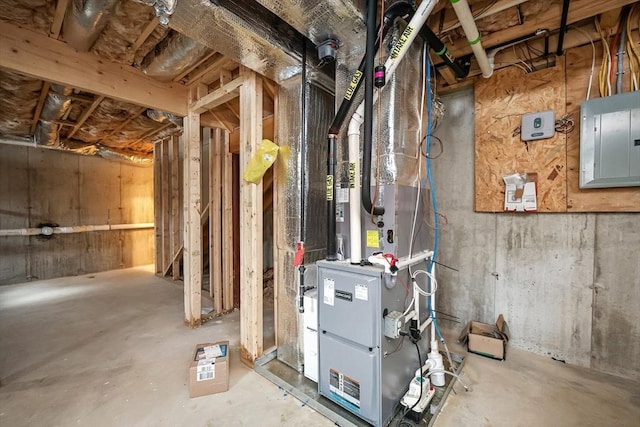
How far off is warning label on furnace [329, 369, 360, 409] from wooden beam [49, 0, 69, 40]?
293 cm

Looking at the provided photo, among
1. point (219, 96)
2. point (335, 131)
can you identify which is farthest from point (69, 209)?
point (335, 131)

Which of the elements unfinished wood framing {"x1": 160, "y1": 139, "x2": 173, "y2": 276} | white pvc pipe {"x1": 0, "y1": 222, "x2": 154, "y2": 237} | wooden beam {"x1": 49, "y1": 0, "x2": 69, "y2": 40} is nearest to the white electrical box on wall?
wooden beam {"x1": 49, "y1": 0, "x2": 69, "y2": 40}

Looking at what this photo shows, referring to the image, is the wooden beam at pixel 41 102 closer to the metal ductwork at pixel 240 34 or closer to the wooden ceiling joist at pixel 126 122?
the wooden ceiling joist at pixel 126 122

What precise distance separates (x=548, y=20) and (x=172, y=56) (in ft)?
9.06

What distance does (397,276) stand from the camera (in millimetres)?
1479

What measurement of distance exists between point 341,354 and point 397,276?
1.85 feet

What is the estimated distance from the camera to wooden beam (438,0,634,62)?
1.60 metres

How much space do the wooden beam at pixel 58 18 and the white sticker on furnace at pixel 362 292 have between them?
2.60 m

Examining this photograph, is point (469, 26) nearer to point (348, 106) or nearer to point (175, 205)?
point (348, 106)

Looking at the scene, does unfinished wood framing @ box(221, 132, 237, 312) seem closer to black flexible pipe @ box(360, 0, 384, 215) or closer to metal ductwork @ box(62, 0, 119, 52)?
metal ductwork @ box(62, 0, 119, 52)

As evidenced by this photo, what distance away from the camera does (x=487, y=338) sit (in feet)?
→ 7.04

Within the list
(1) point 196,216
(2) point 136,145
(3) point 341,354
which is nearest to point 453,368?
(3) point 341,354

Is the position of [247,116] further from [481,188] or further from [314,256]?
[481,188]

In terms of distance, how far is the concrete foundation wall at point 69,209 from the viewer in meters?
4.68
